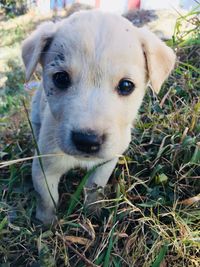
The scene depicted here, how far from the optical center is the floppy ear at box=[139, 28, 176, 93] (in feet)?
11.3

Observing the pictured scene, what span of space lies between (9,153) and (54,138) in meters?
1.20

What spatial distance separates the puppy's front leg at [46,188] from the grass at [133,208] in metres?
0.08

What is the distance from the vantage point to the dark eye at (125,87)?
125 inches

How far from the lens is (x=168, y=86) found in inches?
200

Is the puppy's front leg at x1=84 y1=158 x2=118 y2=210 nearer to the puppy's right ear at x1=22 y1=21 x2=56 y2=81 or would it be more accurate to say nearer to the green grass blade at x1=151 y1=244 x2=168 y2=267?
the green grass blade at x1=151 y1=244 x2=168 y2=267

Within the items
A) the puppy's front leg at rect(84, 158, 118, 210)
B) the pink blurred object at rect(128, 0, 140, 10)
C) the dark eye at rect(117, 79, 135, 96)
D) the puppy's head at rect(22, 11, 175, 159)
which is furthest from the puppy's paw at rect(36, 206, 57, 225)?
the pink blurred object at rect(128, 0, 140, 10)

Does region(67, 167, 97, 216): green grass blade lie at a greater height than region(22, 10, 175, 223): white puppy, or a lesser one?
lesser

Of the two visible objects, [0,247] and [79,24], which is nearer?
[79,24]

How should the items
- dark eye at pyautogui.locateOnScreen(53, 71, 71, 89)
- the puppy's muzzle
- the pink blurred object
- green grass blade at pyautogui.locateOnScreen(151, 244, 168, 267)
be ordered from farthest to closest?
the pink blurred object < green grass blade at pyautogui.locateOnScreen(151, 244, 168, 267) < dark eye at pyautogui.locateOnScreen(53, 71, 71, 89) < the puppy's muzzle

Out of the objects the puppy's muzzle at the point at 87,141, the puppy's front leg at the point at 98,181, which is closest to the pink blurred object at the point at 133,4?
the puppy's front leg at the point at 98,181

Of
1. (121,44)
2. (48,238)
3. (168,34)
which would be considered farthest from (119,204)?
(168,34)

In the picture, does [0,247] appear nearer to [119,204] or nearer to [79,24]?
[119,204]

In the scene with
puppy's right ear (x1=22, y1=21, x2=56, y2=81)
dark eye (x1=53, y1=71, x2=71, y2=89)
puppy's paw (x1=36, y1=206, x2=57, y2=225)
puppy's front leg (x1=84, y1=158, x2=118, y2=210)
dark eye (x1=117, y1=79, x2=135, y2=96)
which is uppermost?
puppy's right ear (x1=22, y1=21, x2=56, y2=81)

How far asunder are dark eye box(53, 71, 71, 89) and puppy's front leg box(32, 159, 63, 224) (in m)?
0.65
